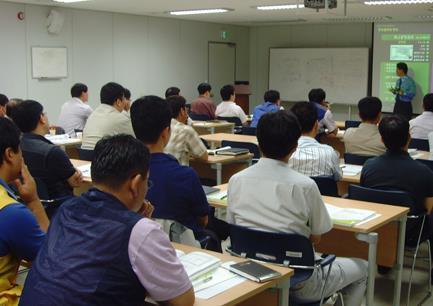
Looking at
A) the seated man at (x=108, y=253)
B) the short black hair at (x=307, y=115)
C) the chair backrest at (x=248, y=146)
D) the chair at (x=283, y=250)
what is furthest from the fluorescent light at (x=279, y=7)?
the seated man at (x=108, y=253)

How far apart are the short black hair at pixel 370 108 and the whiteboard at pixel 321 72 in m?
7.29

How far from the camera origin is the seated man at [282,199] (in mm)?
2521

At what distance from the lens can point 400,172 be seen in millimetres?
3514

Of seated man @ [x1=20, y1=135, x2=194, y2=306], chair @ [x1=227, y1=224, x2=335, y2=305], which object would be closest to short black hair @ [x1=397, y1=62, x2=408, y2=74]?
chair @ [x1=227, y1=224, x2=335, y2=305]

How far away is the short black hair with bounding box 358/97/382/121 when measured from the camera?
191 inches

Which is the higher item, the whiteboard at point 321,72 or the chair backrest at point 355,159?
the whiteboard at point 321,72

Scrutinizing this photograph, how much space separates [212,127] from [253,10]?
3.19 meters

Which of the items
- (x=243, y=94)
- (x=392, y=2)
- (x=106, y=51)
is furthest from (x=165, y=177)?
(x=243, y=94)

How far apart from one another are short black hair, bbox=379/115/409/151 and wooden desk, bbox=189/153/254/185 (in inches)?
71.7

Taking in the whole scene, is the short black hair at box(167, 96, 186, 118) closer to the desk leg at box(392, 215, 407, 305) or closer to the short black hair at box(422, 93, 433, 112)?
the desk leg at box(392, 215, 407, 305)

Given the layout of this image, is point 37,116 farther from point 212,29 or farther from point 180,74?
point 212,29

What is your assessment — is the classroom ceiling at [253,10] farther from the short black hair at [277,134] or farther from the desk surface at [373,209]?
the short black hair at [277,134]

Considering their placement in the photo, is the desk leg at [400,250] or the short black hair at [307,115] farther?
the short black hair at [307,115]

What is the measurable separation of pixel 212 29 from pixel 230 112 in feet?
15.3
